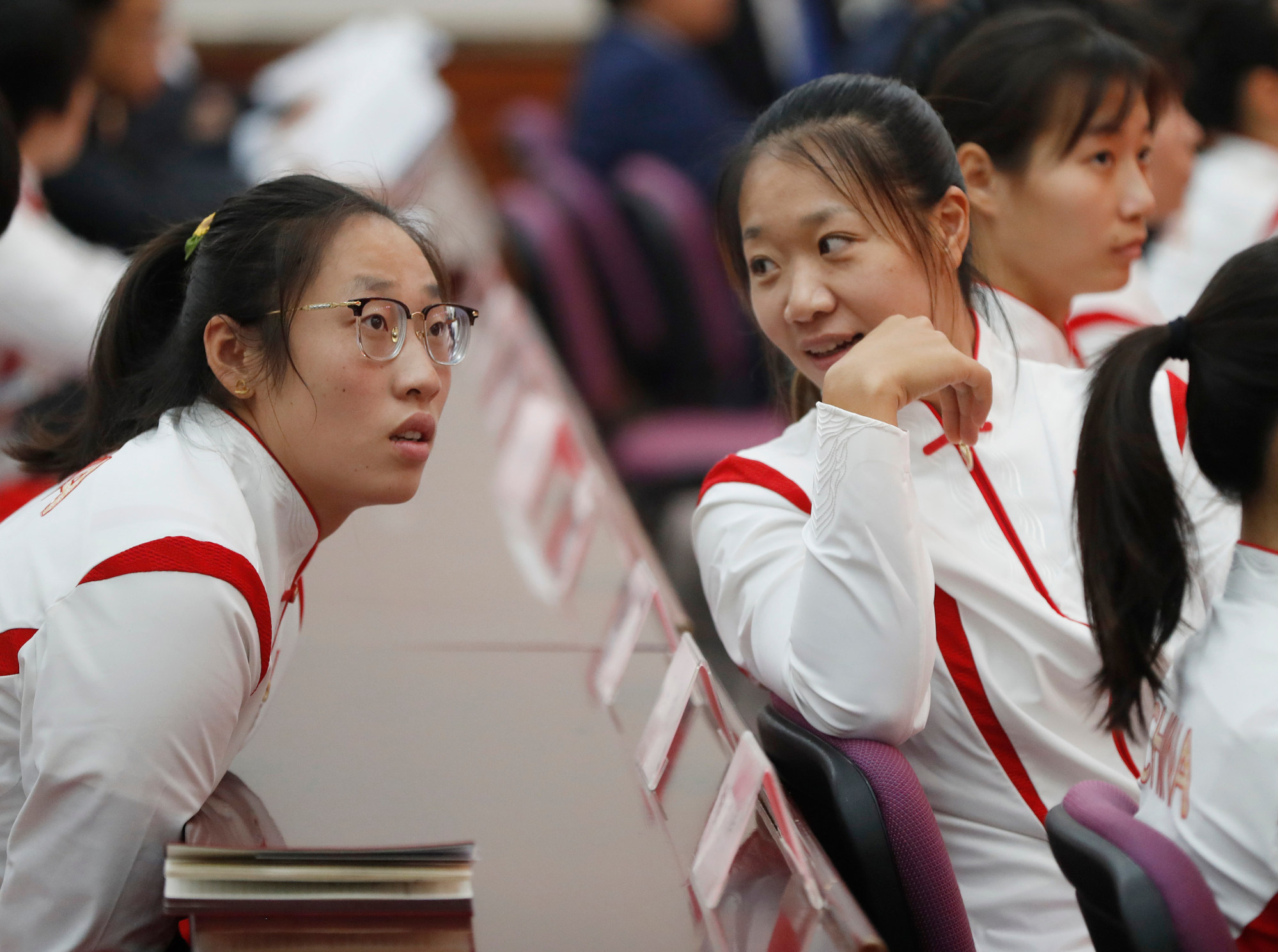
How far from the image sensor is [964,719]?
113 cm

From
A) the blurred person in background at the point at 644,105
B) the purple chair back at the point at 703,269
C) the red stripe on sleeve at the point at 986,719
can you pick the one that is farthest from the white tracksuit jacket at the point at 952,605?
the blurred person in background at the point at 644,105

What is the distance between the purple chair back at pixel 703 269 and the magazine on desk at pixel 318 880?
240cm

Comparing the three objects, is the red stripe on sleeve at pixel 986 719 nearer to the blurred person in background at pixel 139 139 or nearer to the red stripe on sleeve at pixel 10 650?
the red stripe on sleeve at pixel 10 650

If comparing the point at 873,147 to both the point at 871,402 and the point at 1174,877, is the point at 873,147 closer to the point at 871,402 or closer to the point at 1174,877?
the point at 871,402

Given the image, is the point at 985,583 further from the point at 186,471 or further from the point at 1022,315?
the point at 186,471

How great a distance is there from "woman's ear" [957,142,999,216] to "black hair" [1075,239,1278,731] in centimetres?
39

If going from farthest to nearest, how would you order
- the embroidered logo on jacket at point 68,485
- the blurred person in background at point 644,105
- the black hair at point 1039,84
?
the blurred person in background at point 644,105 → the black hair at point 1039,84 → the embroidered logo on jacket at point 68,485

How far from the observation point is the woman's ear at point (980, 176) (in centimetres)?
140

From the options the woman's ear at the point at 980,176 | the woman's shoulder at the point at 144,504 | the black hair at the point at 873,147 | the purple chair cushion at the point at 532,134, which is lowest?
the purple chair cushion at the point at 532,134

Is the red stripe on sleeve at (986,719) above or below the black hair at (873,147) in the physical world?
below

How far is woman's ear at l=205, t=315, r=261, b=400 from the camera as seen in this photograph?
44.1 inches

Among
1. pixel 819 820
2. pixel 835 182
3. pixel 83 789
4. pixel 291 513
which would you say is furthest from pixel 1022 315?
pixel 83 789

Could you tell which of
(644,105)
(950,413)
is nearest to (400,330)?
(950,413)

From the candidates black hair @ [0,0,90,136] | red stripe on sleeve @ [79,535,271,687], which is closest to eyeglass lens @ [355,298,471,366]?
red stripe on sleeve @ [79,535,271,687]
